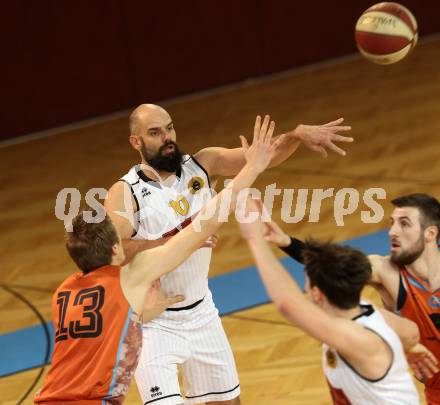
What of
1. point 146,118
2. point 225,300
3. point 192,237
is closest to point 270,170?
point 225,300

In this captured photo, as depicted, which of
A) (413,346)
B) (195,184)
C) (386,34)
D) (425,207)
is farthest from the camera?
(386,34)

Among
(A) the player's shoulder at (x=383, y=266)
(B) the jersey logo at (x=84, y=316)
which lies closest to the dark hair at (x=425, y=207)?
(A) the player's shoulder at (x=383, y=266)

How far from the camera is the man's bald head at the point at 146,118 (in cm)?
622

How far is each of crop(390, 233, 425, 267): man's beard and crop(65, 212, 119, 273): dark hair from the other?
1.54m

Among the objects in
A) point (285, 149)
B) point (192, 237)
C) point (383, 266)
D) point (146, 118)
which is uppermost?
point (146, 118)

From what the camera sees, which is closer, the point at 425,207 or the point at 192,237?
the point at 192,237

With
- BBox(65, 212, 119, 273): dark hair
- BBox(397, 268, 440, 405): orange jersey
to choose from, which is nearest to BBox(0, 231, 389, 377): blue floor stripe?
BBox(397, 268, 440, 405): orange jersey

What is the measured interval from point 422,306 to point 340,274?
52.5 inches

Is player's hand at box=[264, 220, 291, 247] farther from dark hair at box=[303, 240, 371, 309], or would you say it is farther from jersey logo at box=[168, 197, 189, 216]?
jersey logo at box=[168, 197, 189, 216]

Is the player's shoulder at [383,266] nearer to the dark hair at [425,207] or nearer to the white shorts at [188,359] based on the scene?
the dark hair at [425,207]

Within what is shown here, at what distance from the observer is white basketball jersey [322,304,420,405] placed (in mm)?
4203

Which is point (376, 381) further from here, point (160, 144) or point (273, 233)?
point (160, 144)

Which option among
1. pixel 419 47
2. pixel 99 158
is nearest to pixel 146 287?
pixel 99 158

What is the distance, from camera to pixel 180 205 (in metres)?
6.20
